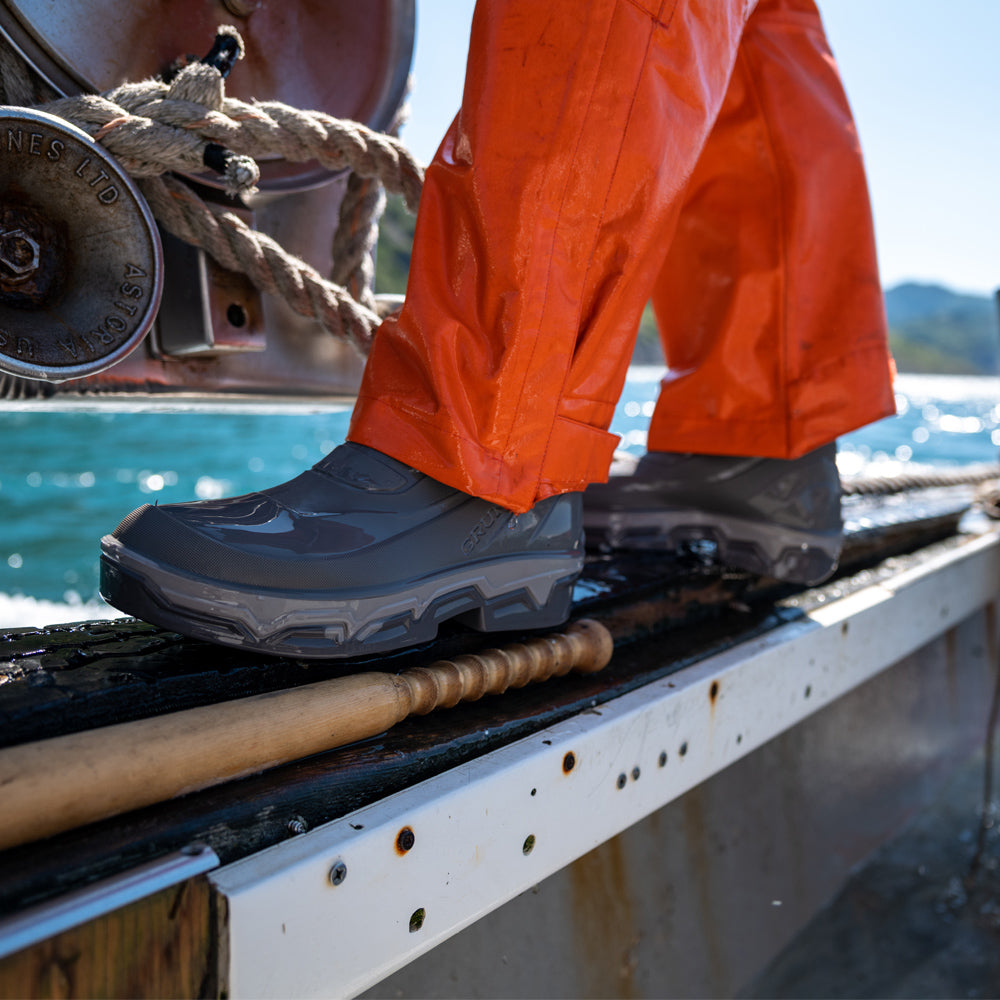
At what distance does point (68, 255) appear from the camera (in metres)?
0.89

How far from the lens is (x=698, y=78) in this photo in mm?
810

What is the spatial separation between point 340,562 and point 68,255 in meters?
0.46

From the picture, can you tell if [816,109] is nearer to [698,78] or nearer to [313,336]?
[698,78]

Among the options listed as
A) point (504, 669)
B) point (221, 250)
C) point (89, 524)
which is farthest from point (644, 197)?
point (89, 524)

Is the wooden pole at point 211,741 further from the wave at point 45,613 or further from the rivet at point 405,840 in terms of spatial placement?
the wave at point 45,613

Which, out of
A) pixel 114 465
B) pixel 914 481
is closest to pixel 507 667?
pixel 914 481

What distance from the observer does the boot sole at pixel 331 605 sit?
685 millimetres

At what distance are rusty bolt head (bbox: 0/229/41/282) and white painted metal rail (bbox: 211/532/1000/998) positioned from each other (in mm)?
651

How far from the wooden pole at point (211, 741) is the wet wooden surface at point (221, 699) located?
0.01 m

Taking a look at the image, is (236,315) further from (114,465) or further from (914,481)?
(114,465)

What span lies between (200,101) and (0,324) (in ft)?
1.11

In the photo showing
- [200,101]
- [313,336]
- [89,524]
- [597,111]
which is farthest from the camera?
[89,524]

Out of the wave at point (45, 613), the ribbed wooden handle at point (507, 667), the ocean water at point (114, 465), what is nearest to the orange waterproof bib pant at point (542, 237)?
the ribbed wooden handle at point (507, 667)

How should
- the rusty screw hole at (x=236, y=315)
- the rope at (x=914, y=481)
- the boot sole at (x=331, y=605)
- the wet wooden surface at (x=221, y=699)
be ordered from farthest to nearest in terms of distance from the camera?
1. the rope at (x=914, y=481)
2. the rusty screw hole at (x=236, y=315)
3. the boot sole at (x=331, y=605)
4. the wet wooden surface at (x=221, y=699)
